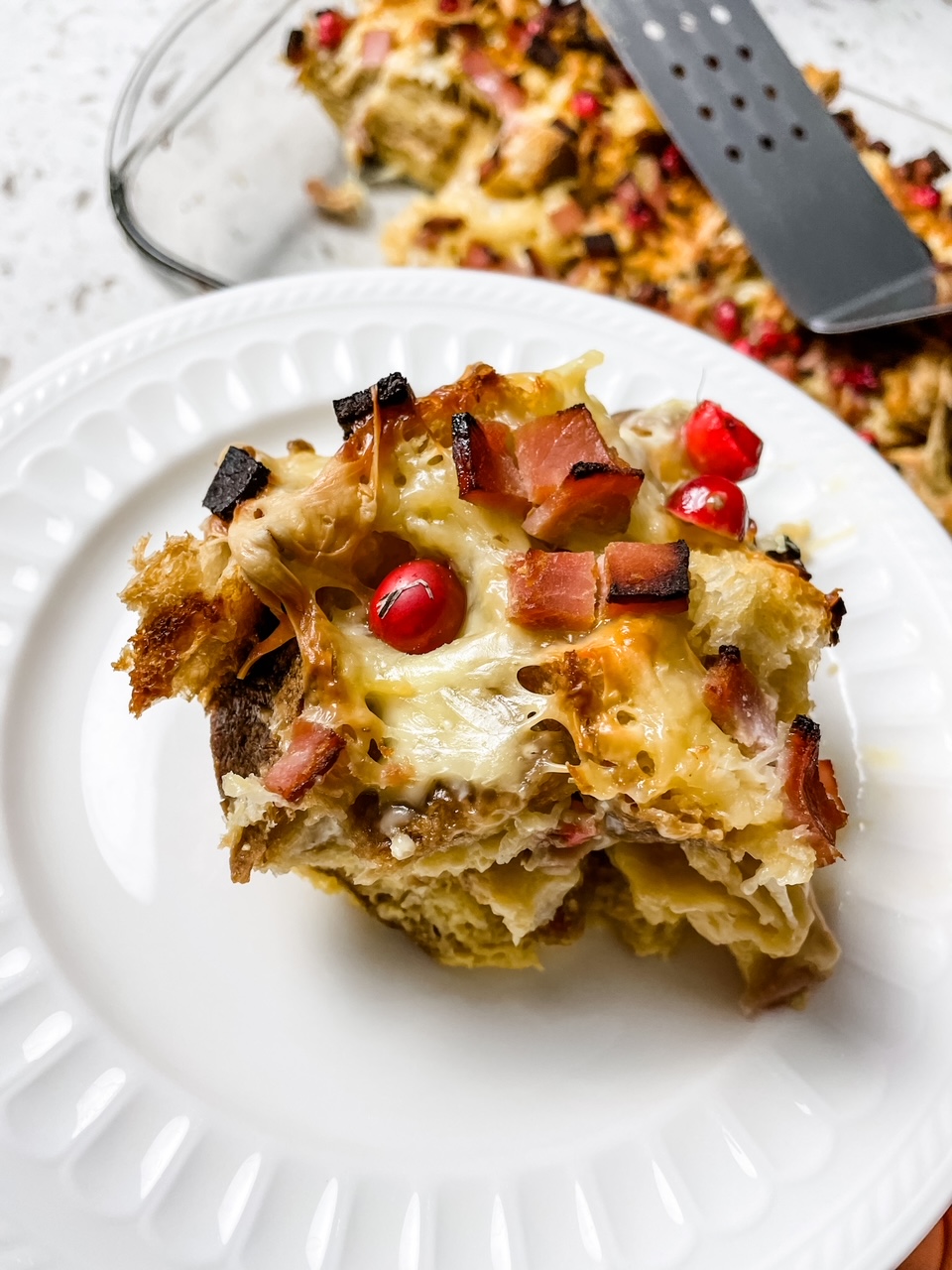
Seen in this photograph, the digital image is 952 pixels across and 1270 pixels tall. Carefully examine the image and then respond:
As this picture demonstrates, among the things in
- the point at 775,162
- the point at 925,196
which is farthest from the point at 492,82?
the point at 925,196

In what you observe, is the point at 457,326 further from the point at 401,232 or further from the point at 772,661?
the point at 772,661

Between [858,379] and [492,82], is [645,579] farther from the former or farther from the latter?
[492,82]

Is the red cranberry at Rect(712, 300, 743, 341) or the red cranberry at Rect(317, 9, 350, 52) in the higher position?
the red cranberry at Rect(317, 9, 350, 52)

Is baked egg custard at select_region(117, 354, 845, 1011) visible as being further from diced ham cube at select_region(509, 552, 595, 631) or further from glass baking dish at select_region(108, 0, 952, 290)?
glass baking dish at select_region(108, 0, 952, 290)

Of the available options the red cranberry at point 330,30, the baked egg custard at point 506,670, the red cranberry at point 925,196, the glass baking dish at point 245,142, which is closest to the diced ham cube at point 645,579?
the baked egg custard at point 506,670

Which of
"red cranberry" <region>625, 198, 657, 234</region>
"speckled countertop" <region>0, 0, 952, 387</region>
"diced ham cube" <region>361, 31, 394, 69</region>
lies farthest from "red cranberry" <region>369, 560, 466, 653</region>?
"diced ham cube" <region>361, 31, 394, 69</region>

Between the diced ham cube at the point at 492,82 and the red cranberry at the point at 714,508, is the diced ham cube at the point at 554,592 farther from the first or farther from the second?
the diced ham cube at the point at 492,82
